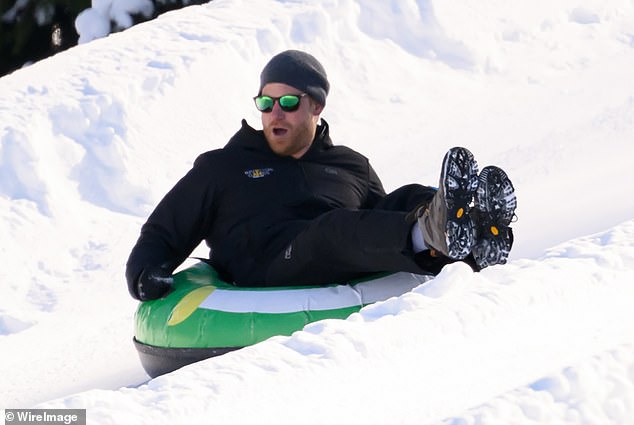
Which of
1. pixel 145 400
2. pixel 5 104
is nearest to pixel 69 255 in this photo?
pixel 5 104

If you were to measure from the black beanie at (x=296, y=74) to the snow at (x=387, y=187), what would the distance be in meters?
1.08

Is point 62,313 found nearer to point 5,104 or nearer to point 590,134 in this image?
point 5,104

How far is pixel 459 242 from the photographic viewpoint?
355 cm

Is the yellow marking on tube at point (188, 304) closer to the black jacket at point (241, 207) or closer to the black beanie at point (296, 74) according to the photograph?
the black jacket at point (241, 207)

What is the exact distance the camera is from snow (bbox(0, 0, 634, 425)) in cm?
274

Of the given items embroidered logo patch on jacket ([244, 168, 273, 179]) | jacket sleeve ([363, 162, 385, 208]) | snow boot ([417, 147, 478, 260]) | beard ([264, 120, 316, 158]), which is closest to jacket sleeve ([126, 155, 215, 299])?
embroidered logo patch on jacket ([244, 168, 273, 179])

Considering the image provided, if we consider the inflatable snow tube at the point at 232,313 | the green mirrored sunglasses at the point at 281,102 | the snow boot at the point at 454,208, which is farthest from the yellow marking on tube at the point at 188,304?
the snow boot at the point at 454,208

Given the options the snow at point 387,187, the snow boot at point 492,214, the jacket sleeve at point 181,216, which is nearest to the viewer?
the snow at point 387,187

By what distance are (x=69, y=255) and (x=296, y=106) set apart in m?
2.04

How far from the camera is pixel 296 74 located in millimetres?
4578

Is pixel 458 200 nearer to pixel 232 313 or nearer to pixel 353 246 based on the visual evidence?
pixel 353 246

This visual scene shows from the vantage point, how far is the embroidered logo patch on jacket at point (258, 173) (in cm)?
446

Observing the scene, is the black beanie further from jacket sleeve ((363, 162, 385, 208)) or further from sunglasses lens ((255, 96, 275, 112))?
jacket sleeve ((363, 162, 385, 208))

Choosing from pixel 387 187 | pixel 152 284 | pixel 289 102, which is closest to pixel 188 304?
pixel 152 284
